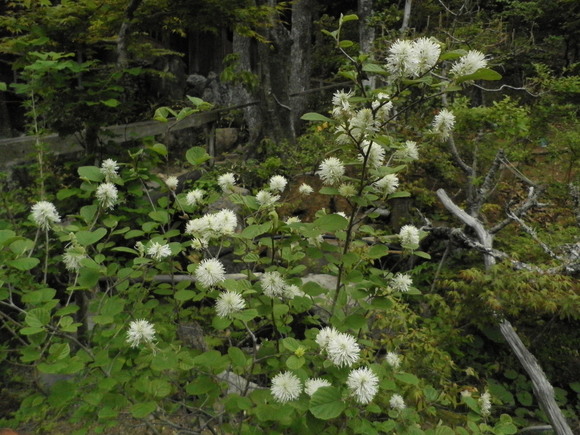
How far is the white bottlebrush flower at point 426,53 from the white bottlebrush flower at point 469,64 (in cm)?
9

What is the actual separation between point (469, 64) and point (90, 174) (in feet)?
4.61

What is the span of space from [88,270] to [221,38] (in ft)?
43.5

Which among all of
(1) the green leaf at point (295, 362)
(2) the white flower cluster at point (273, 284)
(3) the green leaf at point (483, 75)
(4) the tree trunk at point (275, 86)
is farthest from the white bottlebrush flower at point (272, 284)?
(4) the tree trunk at point (275, 86)

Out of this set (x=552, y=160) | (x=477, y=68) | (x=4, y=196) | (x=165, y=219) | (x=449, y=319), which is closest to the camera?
(x=477, y=68)

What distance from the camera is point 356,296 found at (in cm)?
151

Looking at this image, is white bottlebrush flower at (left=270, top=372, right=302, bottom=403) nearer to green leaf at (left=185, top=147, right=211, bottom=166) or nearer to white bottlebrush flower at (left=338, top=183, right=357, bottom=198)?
white bottlebrush flower at (left=338, top=183, right=357, bottom=198)

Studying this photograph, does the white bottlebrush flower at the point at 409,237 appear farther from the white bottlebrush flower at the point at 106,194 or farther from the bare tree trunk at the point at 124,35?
the bare tree trunk at the point at 124,35

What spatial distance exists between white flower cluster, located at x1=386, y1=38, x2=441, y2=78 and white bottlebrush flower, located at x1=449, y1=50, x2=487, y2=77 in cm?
9

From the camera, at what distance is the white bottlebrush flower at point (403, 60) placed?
1.17 metres

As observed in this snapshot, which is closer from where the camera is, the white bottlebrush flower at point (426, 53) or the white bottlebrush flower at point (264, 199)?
the white bottlebrush flower at point (426, 53)

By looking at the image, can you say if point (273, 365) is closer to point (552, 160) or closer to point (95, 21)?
point (95, 21)

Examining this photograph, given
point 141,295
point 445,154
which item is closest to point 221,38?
point 445,154

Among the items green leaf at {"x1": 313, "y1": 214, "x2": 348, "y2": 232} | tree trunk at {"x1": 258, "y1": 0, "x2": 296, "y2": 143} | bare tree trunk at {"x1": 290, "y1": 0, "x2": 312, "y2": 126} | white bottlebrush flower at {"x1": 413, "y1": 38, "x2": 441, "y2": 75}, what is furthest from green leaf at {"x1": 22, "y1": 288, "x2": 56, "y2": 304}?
bare tree trunk at {"x1": 290, "y1": 0, "x2": 312, "y2": 126}

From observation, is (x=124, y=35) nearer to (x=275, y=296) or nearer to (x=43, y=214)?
(x=43, y=214)
